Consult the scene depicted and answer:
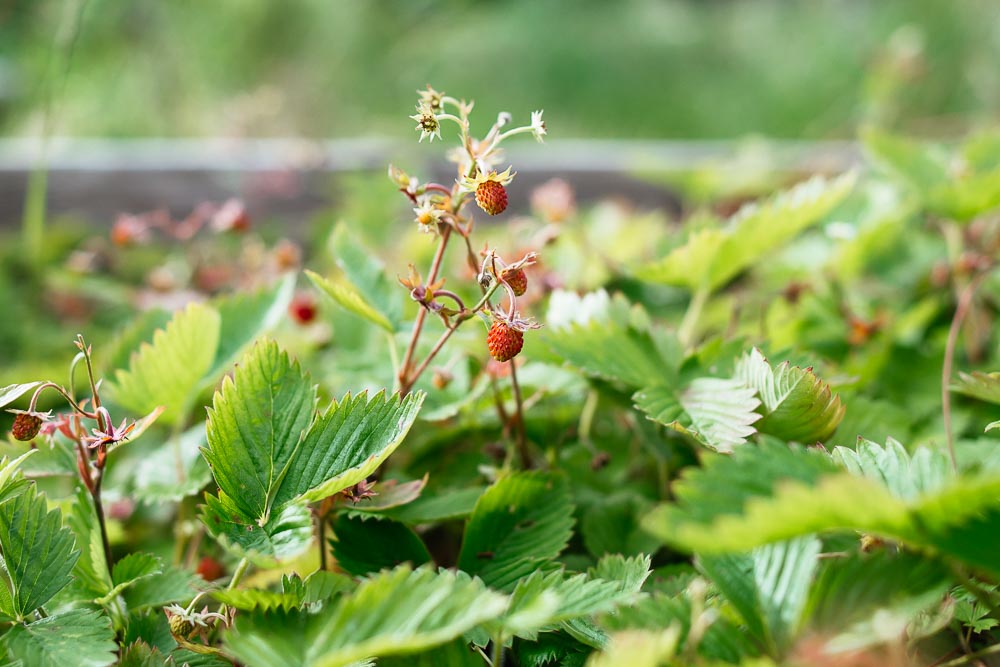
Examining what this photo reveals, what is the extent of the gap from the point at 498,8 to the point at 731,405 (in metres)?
4.00

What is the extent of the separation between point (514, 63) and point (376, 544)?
3438 millimetres

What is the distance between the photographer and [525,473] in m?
0.41

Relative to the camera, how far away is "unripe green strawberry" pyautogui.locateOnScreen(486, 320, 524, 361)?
34cm

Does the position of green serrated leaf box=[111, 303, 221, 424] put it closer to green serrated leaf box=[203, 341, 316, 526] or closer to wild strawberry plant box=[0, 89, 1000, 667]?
wild strawberry plant box=[0, 89, 1000, 667]

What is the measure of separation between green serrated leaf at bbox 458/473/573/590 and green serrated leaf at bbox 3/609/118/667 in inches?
6.3

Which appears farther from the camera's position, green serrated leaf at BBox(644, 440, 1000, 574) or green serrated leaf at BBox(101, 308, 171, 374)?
green serrated leaf at BBox(101, 308, 171, 374)

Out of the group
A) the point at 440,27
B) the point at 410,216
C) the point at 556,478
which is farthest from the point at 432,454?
the point at 440,27

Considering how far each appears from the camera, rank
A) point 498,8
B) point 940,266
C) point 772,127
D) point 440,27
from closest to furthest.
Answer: point 940,266, point 772,127, point 440,27, point 498,8

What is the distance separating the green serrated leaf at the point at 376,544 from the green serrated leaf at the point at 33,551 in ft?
0.39

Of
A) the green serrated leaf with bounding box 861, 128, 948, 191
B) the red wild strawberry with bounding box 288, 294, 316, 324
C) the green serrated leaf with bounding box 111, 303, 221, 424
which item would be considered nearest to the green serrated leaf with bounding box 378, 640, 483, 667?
the green serrated leaf with bounding box 111, 303, 221, 424

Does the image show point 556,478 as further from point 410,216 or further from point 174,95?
point 174,95

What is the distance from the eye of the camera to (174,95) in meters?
2.22

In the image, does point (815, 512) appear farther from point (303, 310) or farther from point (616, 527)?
point (303, 310)

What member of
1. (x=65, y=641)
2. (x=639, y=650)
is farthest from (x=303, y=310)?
(x=639, y=650)
